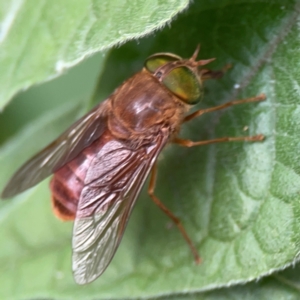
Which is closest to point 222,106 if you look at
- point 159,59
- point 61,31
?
point 159,59

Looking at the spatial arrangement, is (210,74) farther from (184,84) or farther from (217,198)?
(217,198)

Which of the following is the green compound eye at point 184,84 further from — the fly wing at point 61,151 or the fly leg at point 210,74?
the fly wing at point 61,151

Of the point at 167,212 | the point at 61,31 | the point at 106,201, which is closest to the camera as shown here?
the point at 61,31

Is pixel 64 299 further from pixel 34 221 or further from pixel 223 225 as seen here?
pixel 223 225

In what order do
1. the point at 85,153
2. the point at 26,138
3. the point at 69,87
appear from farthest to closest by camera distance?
the point at 69,87
the point at 26,138
the point at 85,153

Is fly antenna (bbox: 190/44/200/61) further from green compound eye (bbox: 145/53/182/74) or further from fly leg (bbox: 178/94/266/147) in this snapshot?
fly leg (bbox: 178/94/266/147)

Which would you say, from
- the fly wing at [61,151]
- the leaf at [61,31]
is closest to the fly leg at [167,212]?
the fly wing at [61,151]

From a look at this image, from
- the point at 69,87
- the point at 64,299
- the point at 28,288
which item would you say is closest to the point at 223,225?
the point at 64,299
